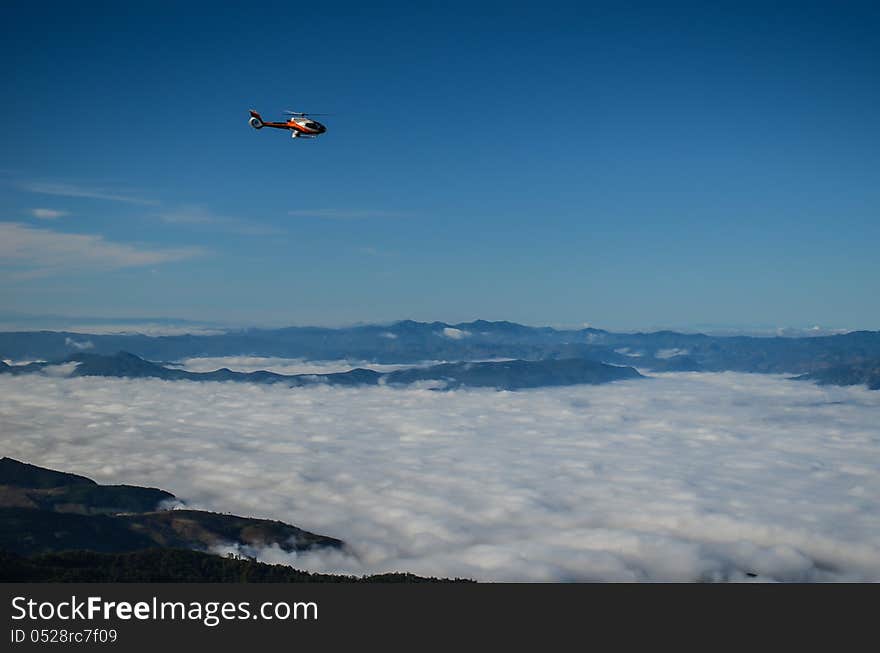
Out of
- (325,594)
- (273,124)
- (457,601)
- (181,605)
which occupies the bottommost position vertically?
(457,601)

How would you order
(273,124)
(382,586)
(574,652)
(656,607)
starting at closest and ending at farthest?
(273,124) → (574,652) → (656,607) → (382,586)

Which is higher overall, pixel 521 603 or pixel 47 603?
pixel 47 603

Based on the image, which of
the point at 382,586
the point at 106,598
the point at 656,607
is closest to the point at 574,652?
the point at 656,607

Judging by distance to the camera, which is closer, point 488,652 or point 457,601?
point 488,652

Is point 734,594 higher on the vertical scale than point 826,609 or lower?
lower

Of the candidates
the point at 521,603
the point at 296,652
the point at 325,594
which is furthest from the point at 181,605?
the point at 521,603

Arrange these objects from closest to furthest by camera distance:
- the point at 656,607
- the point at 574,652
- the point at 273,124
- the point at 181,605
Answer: the point at 181,605, the point at 273,124, the point at 574,652, the point at 656,607

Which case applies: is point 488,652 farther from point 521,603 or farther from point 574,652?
point 521,603

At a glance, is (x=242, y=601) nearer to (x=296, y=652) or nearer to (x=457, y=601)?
(x=296, y=652)

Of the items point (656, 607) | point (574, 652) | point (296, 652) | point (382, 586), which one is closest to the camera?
point (296, 652)
